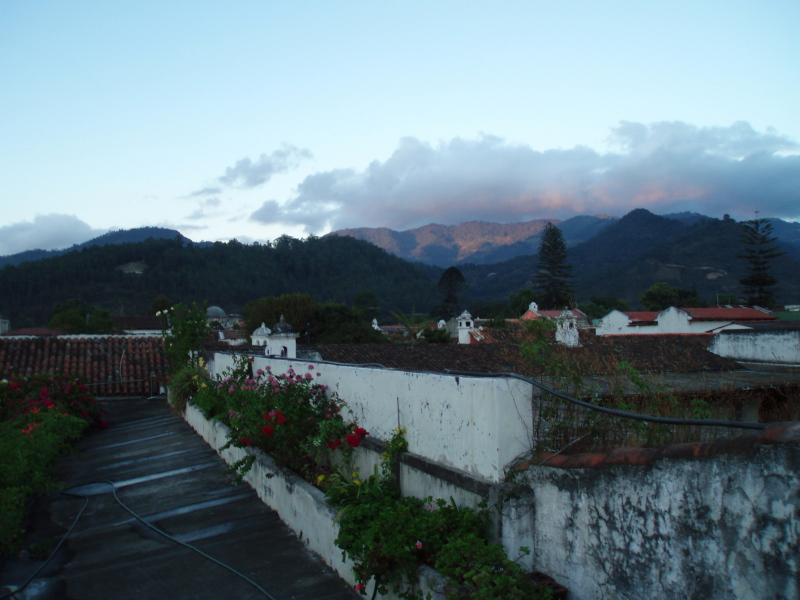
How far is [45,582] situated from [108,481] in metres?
3.27

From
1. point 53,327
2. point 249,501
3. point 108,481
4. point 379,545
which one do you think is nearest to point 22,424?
point 108,481

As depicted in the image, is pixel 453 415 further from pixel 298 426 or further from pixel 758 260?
pixel 758 260

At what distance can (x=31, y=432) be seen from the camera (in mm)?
7285

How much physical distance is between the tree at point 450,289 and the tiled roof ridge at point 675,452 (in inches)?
3322

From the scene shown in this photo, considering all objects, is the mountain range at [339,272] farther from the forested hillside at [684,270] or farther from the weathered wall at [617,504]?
the weathered wall at [617,504]

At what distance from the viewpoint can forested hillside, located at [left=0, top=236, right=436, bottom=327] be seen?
11281 cm

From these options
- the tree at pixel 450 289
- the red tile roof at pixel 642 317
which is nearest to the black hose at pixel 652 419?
the red tile roof at pixel 642 317

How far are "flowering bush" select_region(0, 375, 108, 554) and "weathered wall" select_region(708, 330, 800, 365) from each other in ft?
48.0

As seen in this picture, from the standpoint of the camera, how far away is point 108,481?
7.76 meters

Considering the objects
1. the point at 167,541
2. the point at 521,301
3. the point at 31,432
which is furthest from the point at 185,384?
the point at 521,301

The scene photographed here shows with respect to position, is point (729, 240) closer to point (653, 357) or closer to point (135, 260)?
point (653, 357)

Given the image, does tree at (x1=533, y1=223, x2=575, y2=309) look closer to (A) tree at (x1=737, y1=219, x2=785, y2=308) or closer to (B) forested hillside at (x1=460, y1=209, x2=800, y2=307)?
(A) tree at (x1=737, y1=219, x2=785, y2=308)

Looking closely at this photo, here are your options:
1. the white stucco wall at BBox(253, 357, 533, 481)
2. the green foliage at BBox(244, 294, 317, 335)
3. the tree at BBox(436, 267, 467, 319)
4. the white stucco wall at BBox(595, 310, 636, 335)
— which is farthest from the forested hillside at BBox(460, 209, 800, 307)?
the white stucco wall at BBox(253, 357, 533, 481)

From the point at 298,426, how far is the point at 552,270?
6063cm
